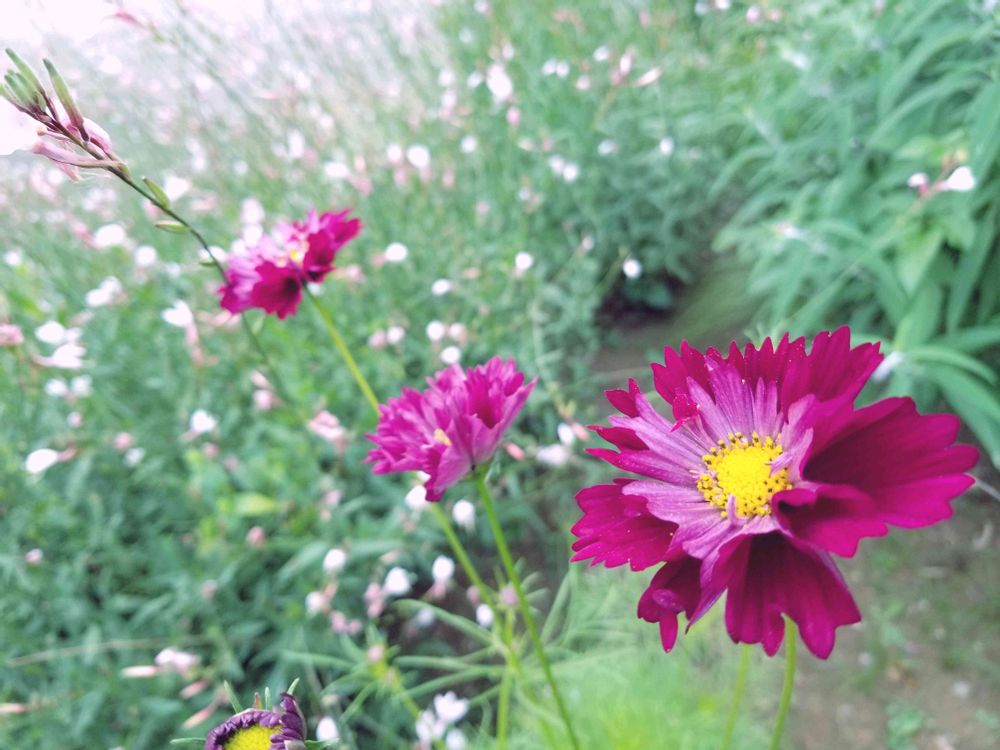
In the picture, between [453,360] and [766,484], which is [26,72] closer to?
[766,484]

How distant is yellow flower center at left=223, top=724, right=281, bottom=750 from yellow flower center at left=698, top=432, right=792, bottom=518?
0.38 metres

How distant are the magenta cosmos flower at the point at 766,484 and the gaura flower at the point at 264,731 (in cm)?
24

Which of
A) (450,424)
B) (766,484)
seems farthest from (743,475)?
(450,424)

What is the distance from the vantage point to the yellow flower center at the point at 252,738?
1.69ft

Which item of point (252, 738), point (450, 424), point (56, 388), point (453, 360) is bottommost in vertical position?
point (252, 738)

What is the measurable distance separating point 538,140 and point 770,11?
2.80 feet

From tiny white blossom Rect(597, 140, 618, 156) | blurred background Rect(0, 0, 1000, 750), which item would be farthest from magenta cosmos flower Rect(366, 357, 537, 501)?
tiny white blossom Rect(597, 140, 618, 156)

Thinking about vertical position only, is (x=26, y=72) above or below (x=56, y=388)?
below

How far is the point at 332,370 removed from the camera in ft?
6.20

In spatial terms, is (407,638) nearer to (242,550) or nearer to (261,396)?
(242,550)

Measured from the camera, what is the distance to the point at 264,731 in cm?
53

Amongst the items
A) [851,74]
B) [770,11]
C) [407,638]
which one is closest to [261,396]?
[407,638]

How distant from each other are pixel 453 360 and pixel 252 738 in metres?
1.03

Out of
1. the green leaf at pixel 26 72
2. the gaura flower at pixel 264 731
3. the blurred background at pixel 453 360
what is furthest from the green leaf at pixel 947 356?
the green leaf at pixel 26 72
